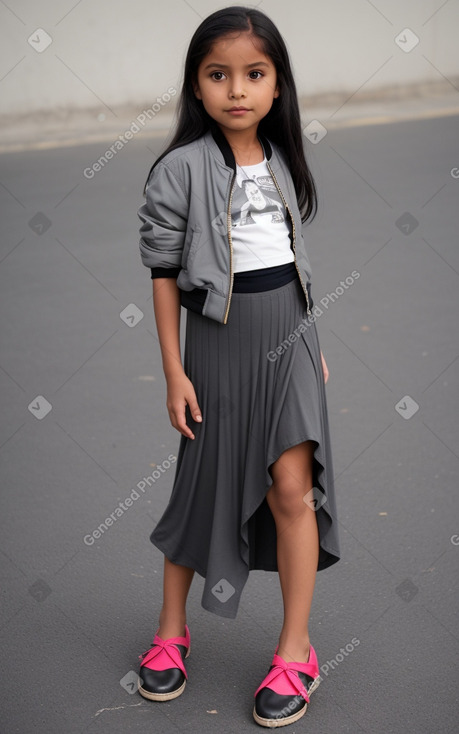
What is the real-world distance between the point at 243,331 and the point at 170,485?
5.21 ft

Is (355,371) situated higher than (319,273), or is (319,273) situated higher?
(319,273)

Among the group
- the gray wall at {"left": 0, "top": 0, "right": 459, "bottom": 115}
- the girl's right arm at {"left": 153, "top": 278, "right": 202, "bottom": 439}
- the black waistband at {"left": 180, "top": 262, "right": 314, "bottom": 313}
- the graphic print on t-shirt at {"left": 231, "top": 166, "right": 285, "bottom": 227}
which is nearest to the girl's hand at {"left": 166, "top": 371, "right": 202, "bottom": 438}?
the girl's right arm at {"left": 153, "top": 278, "right": 202, "bottom": 439}

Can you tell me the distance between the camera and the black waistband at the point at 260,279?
255 cm

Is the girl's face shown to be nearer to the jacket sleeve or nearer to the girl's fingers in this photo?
the jacket sleeve

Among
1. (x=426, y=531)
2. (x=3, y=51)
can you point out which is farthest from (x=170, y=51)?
(x=426, y=531)

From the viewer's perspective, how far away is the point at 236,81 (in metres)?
2.45

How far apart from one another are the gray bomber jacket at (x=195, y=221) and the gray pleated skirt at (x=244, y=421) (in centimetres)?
9

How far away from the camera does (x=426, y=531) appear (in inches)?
141

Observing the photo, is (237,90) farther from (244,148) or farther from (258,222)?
(258,222)

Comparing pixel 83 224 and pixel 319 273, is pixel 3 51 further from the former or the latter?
pixel 319 273

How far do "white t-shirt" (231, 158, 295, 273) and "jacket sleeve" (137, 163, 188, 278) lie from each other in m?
0.14

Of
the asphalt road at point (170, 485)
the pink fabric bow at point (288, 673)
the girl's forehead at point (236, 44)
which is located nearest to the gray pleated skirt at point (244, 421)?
the pink fabric bow at point (288, 673)

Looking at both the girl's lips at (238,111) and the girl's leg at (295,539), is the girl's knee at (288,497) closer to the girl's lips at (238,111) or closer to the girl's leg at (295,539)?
the girl's leg at (295,539)

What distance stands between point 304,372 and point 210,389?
0.25 metres
